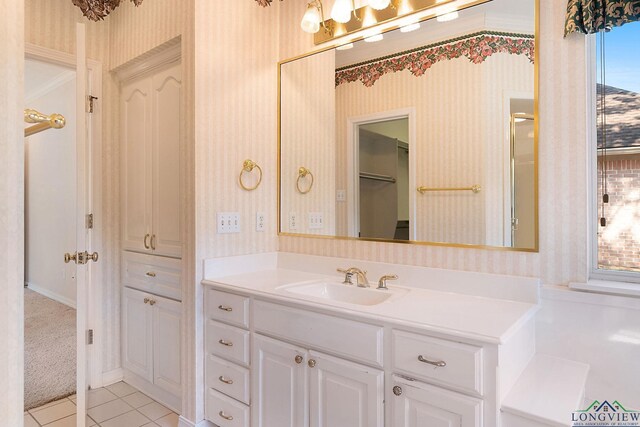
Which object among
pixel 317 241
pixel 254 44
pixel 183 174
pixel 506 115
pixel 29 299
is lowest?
pixel 29 299

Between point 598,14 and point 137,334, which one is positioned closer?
point 598,14

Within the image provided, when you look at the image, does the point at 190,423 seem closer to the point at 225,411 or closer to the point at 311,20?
the point at 225,411

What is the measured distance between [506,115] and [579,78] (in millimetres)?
279

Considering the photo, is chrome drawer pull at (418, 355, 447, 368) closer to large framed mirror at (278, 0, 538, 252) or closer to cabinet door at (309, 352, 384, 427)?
cabinet door at (309, 352, 384, 427)

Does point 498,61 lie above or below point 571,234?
above

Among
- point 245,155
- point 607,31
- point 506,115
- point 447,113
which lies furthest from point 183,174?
point 607,31

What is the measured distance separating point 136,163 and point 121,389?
5.01 feet

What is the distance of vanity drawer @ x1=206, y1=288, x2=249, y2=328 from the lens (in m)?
1.81

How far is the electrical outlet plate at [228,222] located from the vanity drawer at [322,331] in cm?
54

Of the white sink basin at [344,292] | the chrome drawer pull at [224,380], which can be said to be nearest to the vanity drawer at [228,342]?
the chrome drawer pull at [224,380]

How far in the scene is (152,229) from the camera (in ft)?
7.91

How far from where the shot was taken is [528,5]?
1556 mm

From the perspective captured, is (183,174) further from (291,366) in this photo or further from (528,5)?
(528,5)

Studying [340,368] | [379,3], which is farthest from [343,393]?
[379,3]
